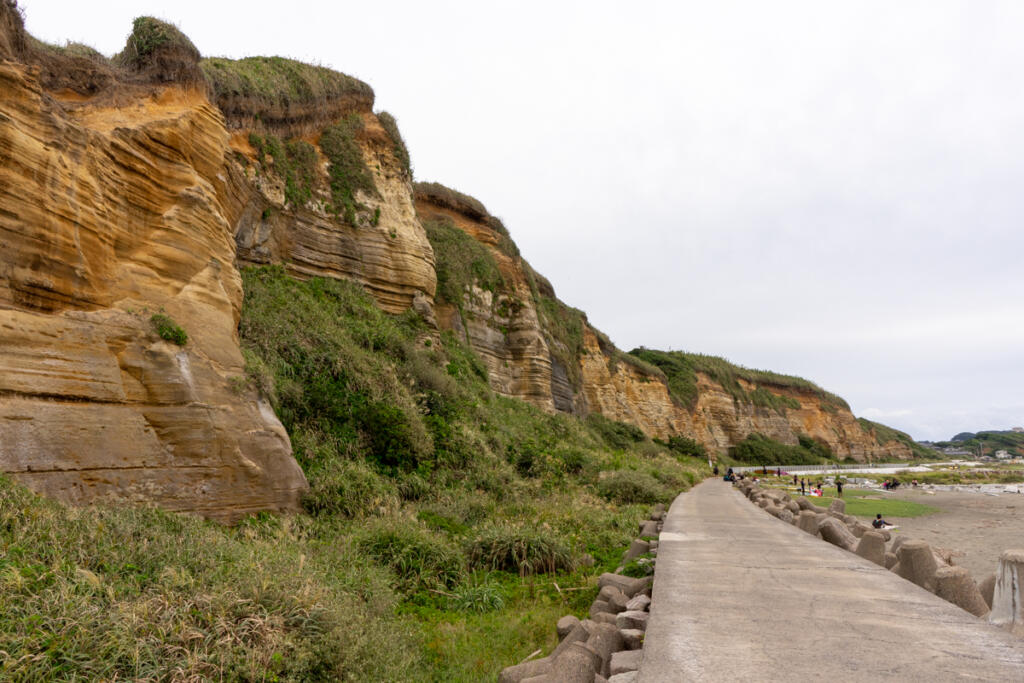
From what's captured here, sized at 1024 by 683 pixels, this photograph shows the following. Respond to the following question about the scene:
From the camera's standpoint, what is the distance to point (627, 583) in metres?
6.14

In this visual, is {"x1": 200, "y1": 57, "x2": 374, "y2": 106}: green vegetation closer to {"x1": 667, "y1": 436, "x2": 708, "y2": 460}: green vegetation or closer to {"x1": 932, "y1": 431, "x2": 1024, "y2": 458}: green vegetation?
{"x1": 667, "y1": 436, "x2": 708, "y2": 460}: green vegetation

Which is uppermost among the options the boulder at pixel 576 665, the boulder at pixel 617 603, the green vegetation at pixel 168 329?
the green vegetation at pixel 168 329

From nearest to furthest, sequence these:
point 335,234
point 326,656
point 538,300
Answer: point 326,656 < point 335,234 < point 538,300

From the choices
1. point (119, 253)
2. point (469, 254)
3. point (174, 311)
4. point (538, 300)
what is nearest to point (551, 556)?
point (174, 311)

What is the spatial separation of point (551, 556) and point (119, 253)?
8674mm

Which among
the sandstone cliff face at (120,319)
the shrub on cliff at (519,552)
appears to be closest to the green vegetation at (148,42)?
the sandstone cliff face at (120,319)

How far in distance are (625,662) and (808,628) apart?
1.27m

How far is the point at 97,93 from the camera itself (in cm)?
1004

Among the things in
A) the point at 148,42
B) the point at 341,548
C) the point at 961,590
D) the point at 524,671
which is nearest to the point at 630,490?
the point at 341,548

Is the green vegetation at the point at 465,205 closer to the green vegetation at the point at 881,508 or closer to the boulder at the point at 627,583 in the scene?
the green vegetation at the point at 881,508

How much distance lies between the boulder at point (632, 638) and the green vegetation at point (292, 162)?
16.9m

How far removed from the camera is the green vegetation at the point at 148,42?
1127 centimetres

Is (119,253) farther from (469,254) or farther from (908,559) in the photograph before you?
(469,254)

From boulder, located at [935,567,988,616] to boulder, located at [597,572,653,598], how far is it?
255 cm
